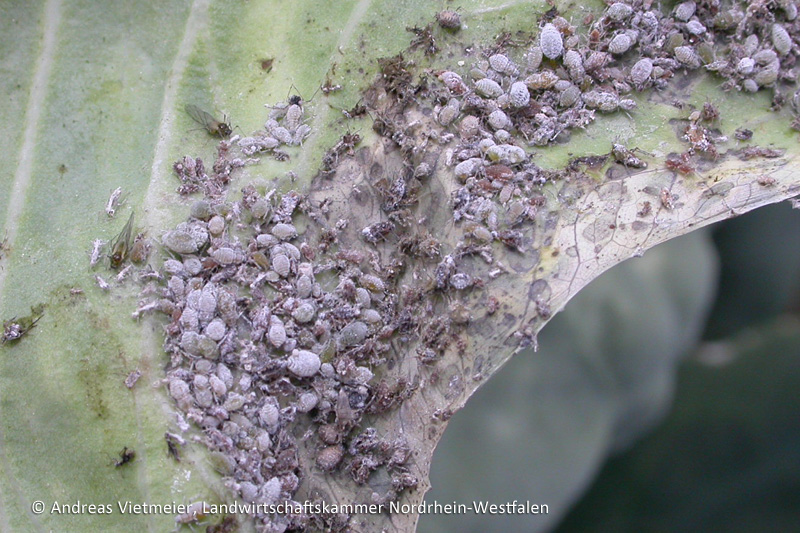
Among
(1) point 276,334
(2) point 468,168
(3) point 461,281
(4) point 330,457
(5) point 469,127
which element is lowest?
(4) point 330,457

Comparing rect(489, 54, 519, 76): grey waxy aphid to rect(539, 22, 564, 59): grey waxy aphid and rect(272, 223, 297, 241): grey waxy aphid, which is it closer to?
rect(539, 22, 564, 59): grey waxy aphid

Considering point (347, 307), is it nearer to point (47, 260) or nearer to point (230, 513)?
point (230, 513)

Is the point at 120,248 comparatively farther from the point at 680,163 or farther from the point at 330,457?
the point at 680,163

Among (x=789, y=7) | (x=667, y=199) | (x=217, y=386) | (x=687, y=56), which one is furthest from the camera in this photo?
(x=789, y=7)

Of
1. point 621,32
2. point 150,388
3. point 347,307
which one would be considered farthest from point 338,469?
point 621,32

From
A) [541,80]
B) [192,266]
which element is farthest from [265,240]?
[541,80]

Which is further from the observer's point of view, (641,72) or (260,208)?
(641,72)

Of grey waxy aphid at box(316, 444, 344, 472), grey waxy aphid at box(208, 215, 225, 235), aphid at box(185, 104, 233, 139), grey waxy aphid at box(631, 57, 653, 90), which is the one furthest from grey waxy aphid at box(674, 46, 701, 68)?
grey waxy aphid at box(316, 444, 344, 472)
